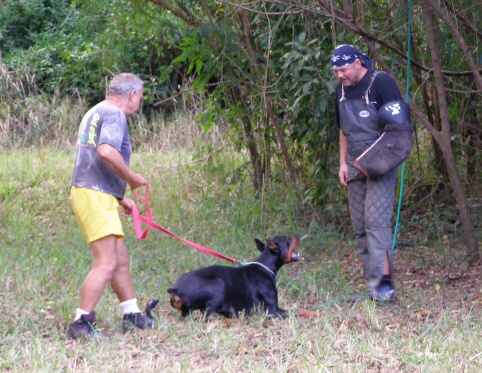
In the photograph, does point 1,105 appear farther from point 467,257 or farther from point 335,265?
point 467,257

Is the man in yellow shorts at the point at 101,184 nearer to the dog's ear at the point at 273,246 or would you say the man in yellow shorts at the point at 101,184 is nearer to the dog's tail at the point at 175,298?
the dog's tail at the point at 175,298

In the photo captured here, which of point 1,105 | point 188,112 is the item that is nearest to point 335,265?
point 188,112

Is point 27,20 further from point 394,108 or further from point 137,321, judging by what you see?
point 137,321

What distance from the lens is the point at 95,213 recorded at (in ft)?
16.1

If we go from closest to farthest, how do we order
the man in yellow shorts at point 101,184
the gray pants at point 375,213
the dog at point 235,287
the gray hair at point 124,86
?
the man in yellow shorts at point 101,184
the gray hair at point 124,86
the dog at point 235,287
the gray pants at point 375,213

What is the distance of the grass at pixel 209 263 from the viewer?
4516 mm

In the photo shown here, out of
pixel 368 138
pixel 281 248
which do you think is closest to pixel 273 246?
pixel 281 248

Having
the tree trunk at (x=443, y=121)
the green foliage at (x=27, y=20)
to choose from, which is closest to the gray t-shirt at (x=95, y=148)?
the tree trunk at (x=443, y=121)

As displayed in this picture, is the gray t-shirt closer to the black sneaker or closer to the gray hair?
the gray hair

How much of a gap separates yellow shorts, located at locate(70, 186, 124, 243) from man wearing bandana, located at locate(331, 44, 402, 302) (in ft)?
6.60

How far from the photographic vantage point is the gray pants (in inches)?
232

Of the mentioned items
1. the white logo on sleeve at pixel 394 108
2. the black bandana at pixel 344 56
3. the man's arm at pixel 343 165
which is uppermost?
the black bandana at pixel 344 56

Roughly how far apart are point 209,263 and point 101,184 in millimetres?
2635

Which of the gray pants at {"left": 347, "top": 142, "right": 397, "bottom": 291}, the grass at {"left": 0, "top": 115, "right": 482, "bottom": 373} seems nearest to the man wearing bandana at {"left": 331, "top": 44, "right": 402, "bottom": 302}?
the gray pants at {"left": 347, "top": 142, "right": 397, "bottom": 291}
